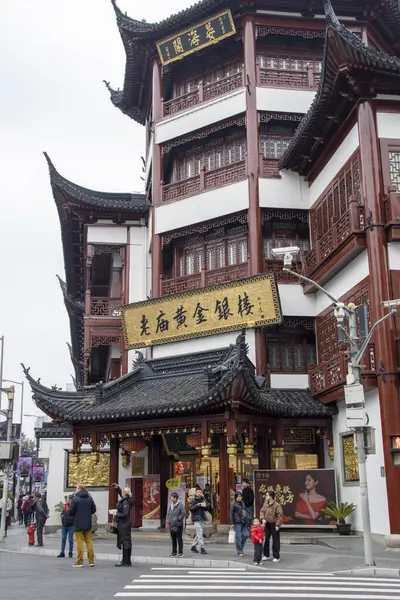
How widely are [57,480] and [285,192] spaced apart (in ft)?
46.2

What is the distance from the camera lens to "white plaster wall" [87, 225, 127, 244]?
98.2ft

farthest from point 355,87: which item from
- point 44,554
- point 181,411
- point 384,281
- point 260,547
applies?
point 44,554

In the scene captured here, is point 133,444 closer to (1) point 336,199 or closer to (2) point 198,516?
(2) point 198,516

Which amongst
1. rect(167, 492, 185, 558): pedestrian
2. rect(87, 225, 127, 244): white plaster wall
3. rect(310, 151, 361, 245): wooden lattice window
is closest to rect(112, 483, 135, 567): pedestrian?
rect(167, 492, 185, 558): pedestrian

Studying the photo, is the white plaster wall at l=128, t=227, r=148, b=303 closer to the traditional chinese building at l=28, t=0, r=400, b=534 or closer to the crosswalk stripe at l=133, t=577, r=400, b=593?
the traditional chinese building at l=28, t=0, r=400, b=534

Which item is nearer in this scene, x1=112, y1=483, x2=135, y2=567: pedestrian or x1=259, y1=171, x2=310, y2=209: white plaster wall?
x1=112, y1=483, x2=135, y2=567: pedestrian

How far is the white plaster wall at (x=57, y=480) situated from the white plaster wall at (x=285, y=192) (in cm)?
1218

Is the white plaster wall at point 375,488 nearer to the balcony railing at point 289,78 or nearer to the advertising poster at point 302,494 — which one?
the advertising poster at point 302,494

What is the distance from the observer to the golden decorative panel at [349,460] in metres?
20.7

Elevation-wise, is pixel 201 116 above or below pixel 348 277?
above

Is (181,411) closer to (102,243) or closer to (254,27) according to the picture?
(102,243)

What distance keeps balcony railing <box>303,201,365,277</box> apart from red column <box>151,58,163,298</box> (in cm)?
571

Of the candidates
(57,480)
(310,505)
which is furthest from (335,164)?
(57,480)

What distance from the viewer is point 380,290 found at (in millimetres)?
18578
